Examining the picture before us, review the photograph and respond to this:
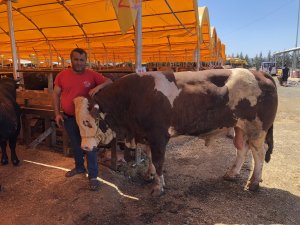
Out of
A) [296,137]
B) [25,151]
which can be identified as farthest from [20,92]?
[296,137]

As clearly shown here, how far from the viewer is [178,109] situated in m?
4.14

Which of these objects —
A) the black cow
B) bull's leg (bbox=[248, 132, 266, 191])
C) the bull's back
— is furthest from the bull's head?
bull's leg (bbox=[248, 132, 266, 191])

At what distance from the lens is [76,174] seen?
474 centimetres

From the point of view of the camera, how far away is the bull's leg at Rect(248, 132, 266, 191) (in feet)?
14.8

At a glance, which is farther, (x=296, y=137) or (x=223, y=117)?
(x=296, y=137)

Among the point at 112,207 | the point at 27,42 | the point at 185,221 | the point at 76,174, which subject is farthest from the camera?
the point at 27,42

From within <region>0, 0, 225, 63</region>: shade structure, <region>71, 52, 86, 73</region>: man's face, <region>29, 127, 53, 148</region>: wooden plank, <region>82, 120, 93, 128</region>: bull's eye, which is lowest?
<region>29, 127, 53, 148</region>: wooden plank

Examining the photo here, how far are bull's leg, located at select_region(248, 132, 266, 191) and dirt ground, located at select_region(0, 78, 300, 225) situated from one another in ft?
0.47

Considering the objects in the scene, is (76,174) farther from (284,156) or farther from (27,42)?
(27,42)

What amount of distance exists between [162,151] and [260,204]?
60.6 inches

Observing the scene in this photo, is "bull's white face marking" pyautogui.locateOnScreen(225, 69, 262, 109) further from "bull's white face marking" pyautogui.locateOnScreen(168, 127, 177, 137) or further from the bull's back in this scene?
"bull's white face marking" pyautogui.locateOnScreen(168, 127, 177, 137)

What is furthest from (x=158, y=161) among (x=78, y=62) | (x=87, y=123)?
(x=78, y=62)

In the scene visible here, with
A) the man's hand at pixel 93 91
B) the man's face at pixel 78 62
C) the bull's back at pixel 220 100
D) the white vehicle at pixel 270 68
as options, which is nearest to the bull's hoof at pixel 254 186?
the bull's back at pixel 220 100

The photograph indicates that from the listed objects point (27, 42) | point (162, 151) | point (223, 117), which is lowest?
point (162, 151)
